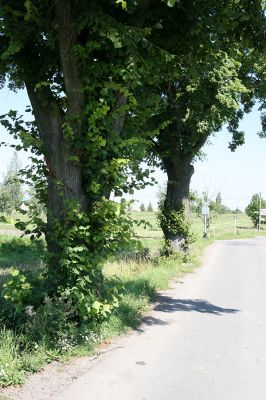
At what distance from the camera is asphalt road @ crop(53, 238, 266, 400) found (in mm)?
5238

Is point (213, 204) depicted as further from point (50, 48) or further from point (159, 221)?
point (50, 48)

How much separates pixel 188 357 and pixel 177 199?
12.3 meters

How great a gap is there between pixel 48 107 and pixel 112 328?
354 cm

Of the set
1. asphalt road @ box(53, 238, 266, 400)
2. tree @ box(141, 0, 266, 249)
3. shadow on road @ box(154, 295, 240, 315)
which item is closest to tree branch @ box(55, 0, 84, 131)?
tree @ box(141, 0, 266, 249)

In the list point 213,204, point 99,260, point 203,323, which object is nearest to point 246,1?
point 99,260

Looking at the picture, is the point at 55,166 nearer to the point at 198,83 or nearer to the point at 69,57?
the point at 69,57

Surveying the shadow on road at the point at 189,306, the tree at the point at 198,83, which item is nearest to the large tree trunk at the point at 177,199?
the tree at the point at 198,83

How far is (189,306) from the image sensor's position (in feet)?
33.3

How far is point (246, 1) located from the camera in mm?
8172

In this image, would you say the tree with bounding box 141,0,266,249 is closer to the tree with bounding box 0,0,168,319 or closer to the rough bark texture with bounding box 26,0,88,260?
the tree with bounding box 0,0,168,319

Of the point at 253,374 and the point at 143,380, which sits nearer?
the point at 143,380

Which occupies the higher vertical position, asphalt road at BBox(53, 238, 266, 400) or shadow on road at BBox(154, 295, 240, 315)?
shadow on road at BBox(154, 295, 240, 315)

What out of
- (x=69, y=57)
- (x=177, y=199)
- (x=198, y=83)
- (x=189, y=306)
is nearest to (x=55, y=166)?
(x=69, y=57)

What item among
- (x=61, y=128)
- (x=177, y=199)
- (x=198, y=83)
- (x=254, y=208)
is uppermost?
(x=198, y=83)
